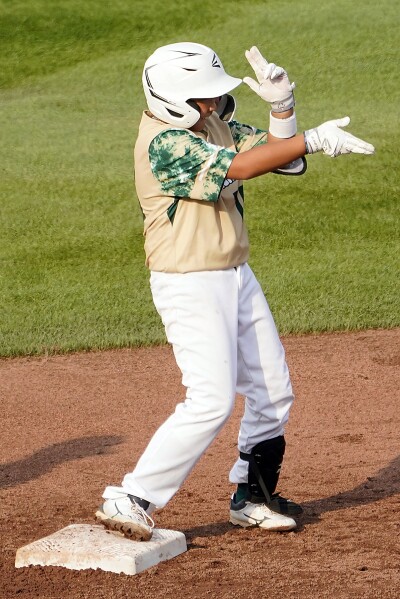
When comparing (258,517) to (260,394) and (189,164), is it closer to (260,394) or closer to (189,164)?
(260,394)

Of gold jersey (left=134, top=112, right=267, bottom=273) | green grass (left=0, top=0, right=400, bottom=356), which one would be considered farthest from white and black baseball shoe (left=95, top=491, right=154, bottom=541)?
green grass (left=0, top=0, right=400, bottom=356)

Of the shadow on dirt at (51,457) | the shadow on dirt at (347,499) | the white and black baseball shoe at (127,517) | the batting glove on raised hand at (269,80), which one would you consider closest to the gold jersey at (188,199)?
the batting glove on raised hand at (269,80)

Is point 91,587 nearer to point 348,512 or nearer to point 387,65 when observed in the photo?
point 348,512

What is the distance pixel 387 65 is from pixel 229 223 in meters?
13.8

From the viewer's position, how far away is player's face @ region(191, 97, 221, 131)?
500 centimetres

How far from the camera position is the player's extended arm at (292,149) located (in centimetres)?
477

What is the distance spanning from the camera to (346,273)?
10.9 metres

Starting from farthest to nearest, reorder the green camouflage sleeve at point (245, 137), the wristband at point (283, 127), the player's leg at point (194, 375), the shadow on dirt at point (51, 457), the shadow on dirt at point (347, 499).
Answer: the shadow on dirt at point (51, 457) → the shadow on dirt at point (347, 499) → the green camouflage sleeve at point (245, 137) → the wristband at point (283, 127) → the player's leg at point (194, 375)

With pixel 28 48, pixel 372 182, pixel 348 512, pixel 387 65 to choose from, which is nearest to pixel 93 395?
pixel 348 512

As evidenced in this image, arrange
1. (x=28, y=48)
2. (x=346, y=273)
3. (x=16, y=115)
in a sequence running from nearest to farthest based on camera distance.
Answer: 1. (x=346, y=273)
2. (x=16, y=115)
3. (x=28, y=48)

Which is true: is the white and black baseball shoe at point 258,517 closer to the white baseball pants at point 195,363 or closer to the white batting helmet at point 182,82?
the white baseball pants at point 195,363

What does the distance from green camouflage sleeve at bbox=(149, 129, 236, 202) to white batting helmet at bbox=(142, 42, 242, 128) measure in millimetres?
112

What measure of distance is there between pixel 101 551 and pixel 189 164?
177 cm

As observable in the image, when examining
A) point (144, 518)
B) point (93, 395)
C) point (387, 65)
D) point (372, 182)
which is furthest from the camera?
point (387, 65)
